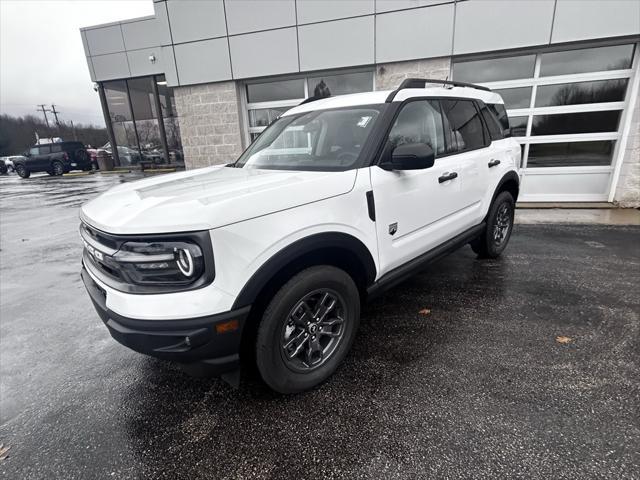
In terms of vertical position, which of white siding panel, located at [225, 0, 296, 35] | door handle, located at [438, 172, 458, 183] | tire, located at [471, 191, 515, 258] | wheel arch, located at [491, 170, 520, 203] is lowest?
tire, located at [471, 191, 515, 258]

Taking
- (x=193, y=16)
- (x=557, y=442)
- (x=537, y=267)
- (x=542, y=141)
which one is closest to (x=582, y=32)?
(x=542, y=141)

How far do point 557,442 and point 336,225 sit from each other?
5.45 feet

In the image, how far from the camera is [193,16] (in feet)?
25.5

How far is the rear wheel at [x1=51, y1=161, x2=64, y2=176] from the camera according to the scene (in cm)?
2267

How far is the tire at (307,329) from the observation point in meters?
1.99

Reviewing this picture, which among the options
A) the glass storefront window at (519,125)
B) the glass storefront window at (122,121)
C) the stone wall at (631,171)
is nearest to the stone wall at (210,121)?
the glass storefront window at (519,125)

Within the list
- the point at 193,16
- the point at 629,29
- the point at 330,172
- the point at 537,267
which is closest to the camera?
the point at 330,172

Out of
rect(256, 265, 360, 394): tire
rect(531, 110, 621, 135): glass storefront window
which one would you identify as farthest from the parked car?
rect(256, 265, 360, 394): tire

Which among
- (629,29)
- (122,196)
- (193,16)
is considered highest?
(193,16)

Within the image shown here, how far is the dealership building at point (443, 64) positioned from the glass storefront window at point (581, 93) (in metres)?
0.02

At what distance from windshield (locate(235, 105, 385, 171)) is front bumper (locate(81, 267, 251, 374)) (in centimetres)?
128

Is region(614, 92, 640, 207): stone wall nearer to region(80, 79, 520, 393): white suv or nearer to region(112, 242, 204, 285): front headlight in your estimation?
region(80, 79, 520, 393): white suv

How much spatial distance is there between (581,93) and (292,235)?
25.0ft

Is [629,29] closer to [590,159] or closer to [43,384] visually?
[590,159]
